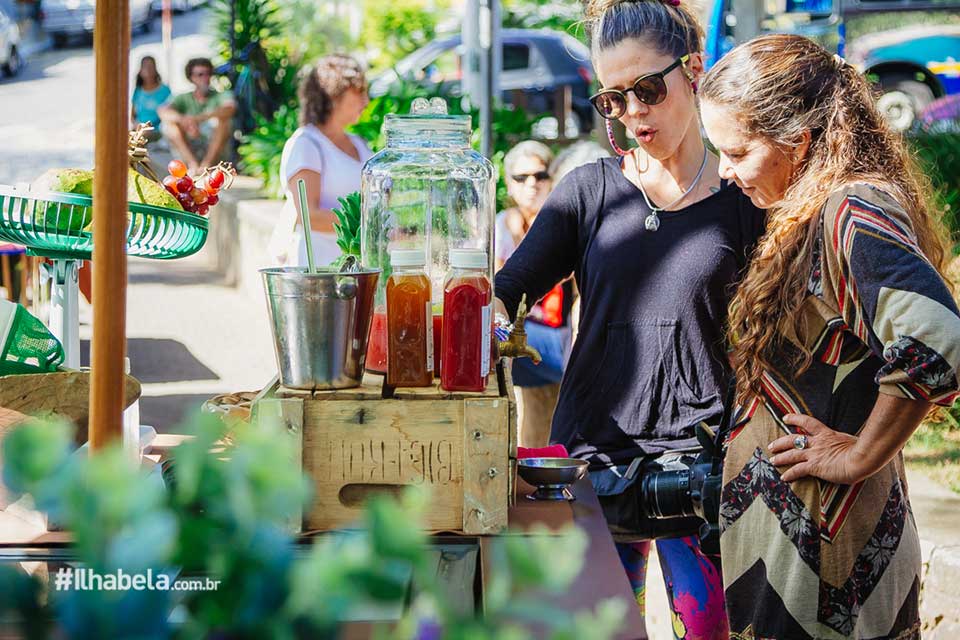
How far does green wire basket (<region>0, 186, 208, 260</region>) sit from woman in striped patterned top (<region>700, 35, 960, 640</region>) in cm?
102

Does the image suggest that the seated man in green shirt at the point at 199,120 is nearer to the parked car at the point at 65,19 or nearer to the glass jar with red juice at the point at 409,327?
the parked car at the point at 65,19

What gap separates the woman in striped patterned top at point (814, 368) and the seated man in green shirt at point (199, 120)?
11.6 meters

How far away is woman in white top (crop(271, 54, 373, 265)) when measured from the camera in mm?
4402

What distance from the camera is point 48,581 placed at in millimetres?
1564

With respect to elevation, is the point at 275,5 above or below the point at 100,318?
above

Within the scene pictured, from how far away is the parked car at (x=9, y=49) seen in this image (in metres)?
16.7

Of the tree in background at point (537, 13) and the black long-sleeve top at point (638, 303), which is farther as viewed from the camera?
the tree in background at point (537, 13)

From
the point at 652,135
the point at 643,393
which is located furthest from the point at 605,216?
the point at 643,393

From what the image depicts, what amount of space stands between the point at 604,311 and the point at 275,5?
1344 cm

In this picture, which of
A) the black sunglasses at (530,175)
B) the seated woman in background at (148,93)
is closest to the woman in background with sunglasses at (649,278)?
the black sunglasses at (530,175)

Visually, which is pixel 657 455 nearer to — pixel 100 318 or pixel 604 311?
pixel 604 311

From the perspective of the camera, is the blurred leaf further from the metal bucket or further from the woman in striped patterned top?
the woman in striped patterned top

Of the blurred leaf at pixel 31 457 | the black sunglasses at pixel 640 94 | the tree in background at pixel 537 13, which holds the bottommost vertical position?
the blurred leaf at pixel 31 457

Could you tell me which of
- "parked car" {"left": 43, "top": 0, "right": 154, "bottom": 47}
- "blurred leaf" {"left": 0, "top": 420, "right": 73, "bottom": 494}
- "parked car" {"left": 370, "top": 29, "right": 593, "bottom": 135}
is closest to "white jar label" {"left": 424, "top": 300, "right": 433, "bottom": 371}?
"blurred leaf" {"left": 0, "top": 420, "right": 73, "bottom": 494}
